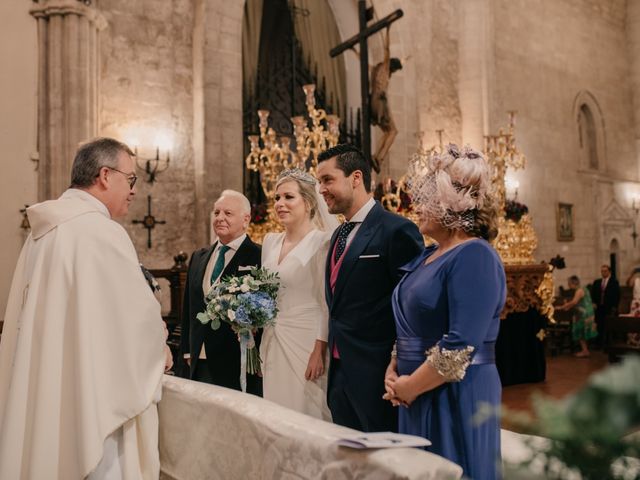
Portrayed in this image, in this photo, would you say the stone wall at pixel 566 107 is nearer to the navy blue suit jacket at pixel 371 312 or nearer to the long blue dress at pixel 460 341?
the navy blue suit jacket at pixel 371 312

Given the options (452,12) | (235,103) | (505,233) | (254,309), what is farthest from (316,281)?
(452,12)

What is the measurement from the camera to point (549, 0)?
16.2 m

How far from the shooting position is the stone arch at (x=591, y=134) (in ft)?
57.9

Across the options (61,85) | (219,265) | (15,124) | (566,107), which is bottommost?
(219,265)

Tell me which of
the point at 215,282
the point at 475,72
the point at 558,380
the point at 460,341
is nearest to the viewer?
the point at 460,341

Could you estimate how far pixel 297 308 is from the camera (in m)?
3.40

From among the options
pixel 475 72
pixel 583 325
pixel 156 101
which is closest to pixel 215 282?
pixel 156 101

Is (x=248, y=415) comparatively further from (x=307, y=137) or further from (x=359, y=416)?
(x=307, y=137)

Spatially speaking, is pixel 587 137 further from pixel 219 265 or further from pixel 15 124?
pixel 219 265

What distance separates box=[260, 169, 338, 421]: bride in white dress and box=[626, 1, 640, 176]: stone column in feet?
61.4

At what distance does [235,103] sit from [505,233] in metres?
4.36

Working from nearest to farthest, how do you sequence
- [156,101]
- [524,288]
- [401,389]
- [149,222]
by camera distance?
1. [401,389]
2. [524,288]
3. [149,222]
4. [156,101]

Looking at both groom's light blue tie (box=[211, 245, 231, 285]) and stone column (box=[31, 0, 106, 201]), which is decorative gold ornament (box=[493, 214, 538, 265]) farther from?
stone column (box=[31, 0, 106, 201])

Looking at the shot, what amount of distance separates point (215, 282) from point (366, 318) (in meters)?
1.29
